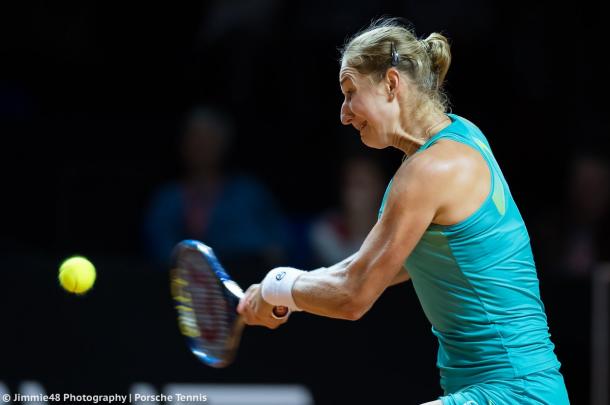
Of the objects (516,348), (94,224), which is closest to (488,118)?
(94,224)

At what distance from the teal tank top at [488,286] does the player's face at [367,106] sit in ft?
0.53

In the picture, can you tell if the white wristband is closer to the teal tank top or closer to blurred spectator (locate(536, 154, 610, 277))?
the teal tank top

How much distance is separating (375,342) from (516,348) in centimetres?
241

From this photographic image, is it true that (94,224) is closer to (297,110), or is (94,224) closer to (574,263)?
(297,110)

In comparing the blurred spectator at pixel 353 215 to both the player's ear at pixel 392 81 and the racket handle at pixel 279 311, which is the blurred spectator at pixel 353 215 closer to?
the racket handle at pixel 279 311

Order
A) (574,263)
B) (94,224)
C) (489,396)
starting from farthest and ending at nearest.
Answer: (94,224) → (574,263) → (489,396)

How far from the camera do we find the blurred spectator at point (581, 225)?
5816 mm

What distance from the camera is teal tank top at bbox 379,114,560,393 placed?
3.03 m

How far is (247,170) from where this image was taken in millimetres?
6914

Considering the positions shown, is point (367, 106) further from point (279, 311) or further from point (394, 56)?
point (279, 311)

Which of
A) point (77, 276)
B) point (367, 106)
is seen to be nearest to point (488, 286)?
point (367, 106)

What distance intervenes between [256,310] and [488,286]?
0.82 m

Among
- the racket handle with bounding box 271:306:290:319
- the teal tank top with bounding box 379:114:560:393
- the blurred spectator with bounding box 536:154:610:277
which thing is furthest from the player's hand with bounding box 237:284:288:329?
the blurred spectator with bounding box 536:154:610:277

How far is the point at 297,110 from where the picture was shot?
7.38m
